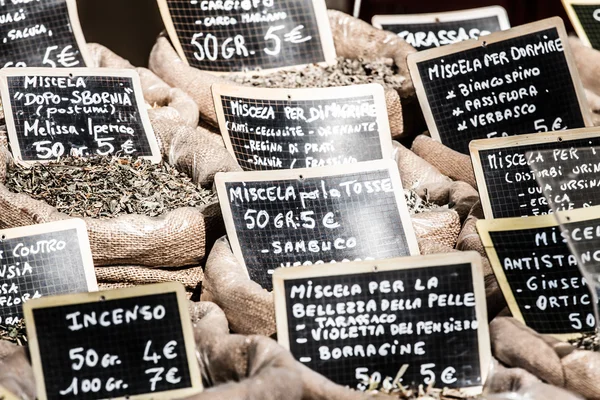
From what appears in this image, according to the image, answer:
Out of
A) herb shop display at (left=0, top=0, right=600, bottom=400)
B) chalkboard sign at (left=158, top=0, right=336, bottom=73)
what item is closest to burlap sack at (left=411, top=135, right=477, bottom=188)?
herb shop display at (left=0, top=0, right=600, bottom=400)

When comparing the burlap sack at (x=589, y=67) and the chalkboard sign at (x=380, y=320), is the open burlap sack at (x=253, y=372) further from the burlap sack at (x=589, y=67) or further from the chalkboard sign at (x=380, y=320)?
the burlap sack at (x=589, y=67)

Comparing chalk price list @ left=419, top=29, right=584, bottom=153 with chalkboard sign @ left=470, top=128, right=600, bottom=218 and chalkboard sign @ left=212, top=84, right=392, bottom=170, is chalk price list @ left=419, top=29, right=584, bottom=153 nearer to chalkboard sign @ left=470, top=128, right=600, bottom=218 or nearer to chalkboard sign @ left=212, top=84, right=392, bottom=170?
chalkboard sign @ left=212, top=84, right=392, bottom=170

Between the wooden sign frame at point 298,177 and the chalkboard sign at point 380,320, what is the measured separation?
394 mm

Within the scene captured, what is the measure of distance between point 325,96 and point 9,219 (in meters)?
0.99

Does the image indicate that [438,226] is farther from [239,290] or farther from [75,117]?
[75,117]

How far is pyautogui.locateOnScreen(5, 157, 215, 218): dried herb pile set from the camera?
91.4 inches

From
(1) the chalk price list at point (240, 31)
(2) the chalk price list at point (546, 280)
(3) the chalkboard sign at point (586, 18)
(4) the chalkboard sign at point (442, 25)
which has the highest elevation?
(1) the chalk price list at point (240, 31)

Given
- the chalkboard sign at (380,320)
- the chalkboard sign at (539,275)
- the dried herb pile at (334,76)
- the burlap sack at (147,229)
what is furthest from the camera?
the dried herb pile at (334,76)

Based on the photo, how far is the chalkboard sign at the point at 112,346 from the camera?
67.1 inches

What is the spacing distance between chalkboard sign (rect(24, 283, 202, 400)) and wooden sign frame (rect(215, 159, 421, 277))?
1.51ft

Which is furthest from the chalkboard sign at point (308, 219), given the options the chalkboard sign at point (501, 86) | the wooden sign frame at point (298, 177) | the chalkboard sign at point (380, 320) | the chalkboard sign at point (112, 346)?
the chalkboard sign at point (501, 86)

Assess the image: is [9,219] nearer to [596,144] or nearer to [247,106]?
[247,106]

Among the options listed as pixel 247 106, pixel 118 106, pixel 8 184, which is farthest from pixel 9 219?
pixel 247 106

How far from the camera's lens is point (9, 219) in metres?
2.20
